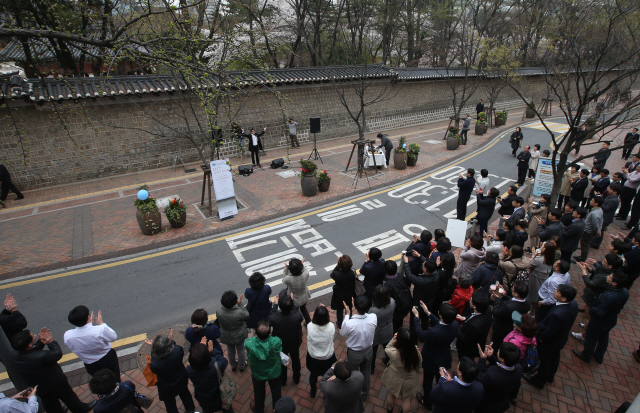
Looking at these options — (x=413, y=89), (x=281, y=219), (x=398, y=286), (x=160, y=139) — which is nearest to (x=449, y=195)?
(x=281, y=219)

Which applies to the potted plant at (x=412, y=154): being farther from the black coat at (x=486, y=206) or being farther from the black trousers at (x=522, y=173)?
the black coat at (x=486, y=206)

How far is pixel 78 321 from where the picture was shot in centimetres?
440

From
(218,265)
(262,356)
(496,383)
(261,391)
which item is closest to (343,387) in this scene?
(262,356)

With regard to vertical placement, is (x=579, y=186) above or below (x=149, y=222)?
above

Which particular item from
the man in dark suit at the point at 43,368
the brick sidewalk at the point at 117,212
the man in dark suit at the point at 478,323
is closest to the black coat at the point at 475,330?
the man in dark suit at the point at 478,323

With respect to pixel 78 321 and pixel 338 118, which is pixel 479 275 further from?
pixel 338 118

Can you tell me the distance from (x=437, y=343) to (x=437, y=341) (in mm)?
46

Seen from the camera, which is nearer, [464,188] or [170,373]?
[170,373]

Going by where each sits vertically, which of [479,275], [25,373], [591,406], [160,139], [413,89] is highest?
[413,89]

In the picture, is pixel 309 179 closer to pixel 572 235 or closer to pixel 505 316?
pixel 572 235

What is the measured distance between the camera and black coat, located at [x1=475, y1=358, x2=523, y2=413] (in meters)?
3.73

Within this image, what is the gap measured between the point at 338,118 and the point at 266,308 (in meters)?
19.0

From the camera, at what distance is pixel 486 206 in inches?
338

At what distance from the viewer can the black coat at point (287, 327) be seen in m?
4.51
